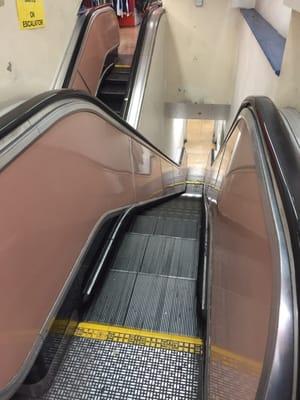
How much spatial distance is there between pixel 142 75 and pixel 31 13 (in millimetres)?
2612

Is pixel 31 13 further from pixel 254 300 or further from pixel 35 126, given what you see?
pixel 254 300

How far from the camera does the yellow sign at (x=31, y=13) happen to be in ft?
6.12

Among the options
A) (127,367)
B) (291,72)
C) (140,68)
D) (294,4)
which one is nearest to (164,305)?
(127,367)

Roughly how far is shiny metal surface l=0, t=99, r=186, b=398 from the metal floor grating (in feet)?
0.93

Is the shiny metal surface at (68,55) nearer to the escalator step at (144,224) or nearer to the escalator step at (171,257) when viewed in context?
the escalator step at (144,224)

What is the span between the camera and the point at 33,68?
202 cm

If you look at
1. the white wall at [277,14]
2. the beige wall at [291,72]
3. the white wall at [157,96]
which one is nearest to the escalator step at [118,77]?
the white wall at [157,96]

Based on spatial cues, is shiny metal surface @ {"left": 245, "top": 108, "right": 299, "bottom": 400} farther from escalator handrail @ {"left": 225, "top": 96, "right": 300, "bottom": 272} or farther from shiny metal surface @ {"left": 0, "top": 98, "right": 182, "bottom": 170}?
shiny metal surface @ {"left": 0, "top": 98, "right": 182, "bottom": 170}

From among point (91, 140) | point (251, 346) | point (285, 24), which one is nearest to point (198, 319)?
point (251, 346)

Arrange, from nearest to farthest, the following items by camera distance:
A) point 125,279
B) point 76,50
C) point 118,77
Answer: point 125,279 → point 76,50 → point 118,77

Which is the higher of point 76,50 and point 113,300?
point 76,50

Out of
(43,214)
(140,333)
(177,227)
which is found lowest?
(177,227)

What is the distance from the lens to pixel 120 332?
172 cm

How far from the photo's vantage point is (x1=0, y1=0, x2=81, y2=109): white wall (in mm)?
1714
